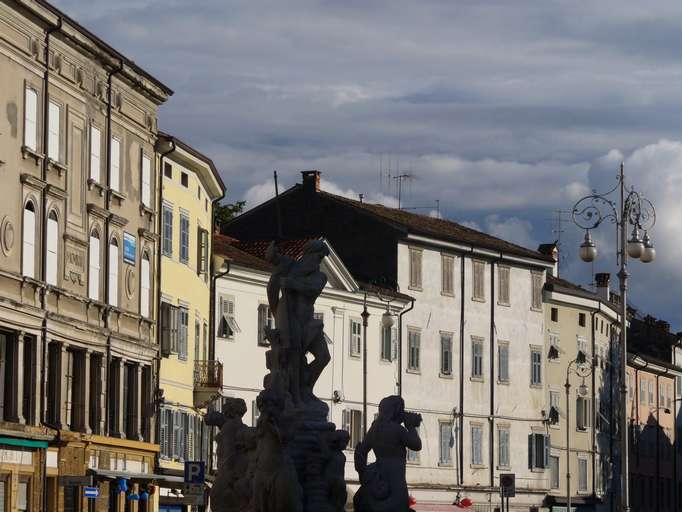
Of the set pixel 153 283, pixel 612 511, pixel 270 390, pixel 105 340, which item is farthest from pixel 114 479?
pixel 612 511

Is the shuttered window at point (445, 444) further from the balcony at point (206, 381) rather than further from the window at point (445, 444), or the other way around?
the balcony at point (206, 381)

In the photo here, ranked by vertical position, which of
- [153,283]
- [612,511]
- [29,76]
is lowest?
[612,511]

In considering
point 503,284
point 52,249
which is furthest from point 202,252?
point 503,284

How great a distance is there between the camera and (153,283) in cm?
5834

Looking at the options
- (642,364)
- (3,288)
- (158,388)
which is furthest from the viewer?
(642,364)

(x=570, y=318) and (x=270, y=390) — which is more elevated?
(x=570, y=318)

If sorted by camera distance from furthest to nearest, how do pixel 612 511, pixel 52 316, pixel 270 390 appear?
pixel 612 511 < pixel 52 316 < pixel 270 390

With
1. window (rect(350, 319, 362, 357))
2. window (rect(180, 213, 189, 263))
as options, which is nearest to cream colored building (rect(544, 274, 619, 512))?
window (rect(350, 319, 362, 357))

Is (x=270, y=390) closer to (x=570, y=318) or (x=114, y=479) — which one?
(x=114, y=479)

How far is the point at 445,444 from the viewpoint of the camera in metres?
79.2

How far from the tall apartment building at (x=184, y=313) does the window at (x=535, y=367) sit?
79.2ft

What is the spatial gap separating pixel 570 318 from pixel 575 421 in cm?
474

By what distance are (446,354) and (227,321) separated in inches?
637

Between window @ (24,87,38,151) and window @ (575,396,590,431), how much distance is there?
154ft
